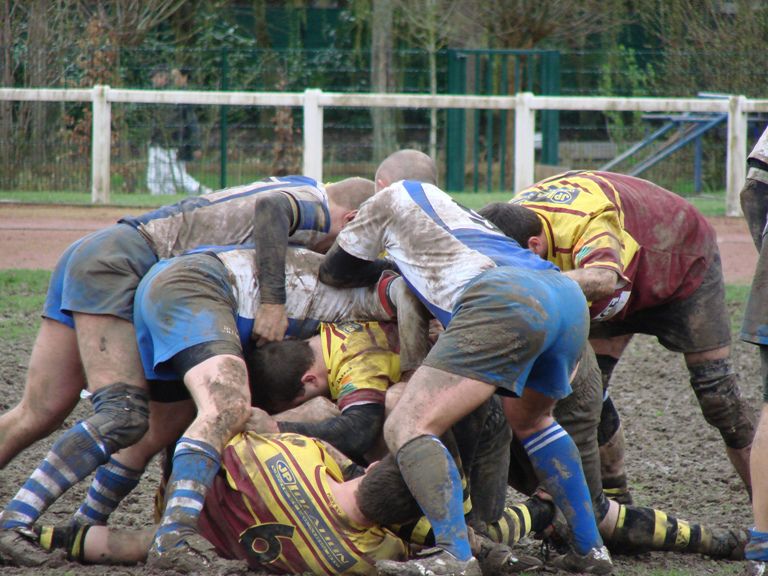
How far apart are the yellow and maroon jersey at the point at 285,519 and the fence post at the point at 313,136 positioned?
9.34 meters

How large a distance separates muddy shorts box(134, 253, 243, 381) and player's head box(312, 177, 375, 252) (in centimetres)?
71

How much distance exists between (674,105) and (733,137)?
0.85 meters

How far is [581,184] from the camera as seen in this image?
4996mm

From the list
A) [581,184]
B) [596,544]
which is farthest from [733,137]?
[596,544]

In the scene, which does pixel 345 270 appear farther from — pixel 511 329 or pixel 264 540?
pixel 264 540

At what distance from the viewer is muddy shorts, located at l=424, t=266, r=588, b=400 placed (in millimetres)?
3918

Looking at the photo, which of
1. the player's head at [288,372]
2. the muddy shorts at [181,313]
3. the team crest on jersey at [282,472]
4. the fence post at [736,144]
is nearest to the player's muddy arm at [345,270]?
the player's head at [288,372]

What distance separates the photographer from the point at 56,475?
14.0 feet

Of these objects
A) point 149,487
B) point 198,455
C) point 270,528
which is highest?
point 198,455

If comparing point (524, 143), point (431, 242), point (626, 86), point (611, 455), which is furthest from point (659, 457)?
point (626, 86)

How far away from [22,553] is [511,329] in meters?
1.86

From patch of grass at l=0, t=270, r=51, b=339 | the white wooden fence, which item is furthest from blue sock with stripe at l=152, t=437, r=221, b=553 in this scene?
the white wooden fence

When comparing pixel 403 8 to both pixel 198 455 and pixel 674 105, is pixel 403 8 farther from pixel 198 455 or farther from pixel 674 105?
pixel 198 455

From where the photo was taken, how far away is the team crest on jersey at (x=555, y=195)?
4879 millimetres
